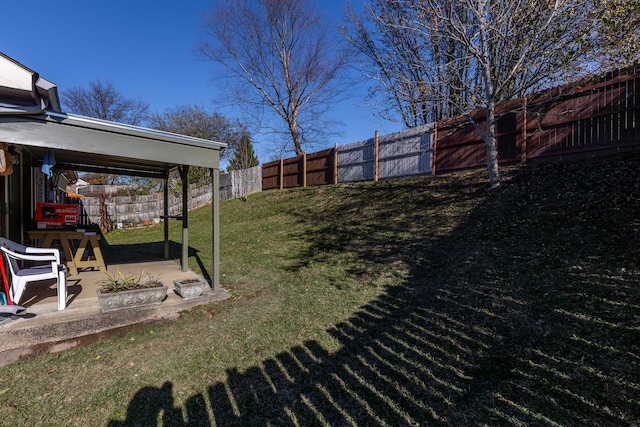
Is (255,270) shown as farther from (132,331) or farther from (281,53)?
(281,53)

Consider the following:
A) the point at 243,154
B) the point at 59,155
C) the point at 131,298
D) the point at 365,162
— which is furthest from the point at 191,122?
the point at 131,298

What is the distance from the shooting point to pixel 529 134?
732cm

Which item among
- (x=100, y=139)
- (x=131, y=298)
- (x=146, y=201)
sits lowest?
(x=131, y=298)

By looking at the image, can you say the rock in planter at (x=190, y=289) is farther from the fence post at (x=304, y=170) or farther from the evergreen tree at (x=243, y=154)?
the evergreen tree at (x=243, y=154)

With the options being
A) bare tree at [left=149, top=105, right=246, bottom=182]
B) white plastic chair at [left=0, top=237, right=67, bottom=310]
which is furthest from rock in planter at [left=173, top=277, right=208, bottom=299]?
bare tree at [left=149, top=105, right=246, bottom=182]

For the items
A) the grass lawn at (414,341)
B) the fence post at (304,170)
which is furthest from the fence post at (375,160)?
the grass lawn at (414,341)

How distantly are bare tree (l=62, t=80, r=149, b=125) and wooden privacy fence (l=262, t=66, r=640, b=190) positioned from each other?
63.1 feet

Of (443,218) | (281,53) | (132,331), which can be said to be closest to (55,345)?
(132,331)

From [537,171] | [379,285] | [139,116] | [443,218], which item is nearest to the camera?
[379,285]

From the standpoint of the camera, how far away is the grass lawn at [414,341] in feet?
6.82

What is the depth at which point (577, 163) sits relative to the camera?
6363 millimetres

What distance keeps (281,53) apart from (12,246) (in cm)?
1778

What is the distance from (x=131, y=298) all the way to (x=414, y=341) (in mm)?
3271

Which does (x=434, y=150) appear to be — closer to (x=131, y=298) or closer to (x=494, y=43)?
(x=494, y=43)
